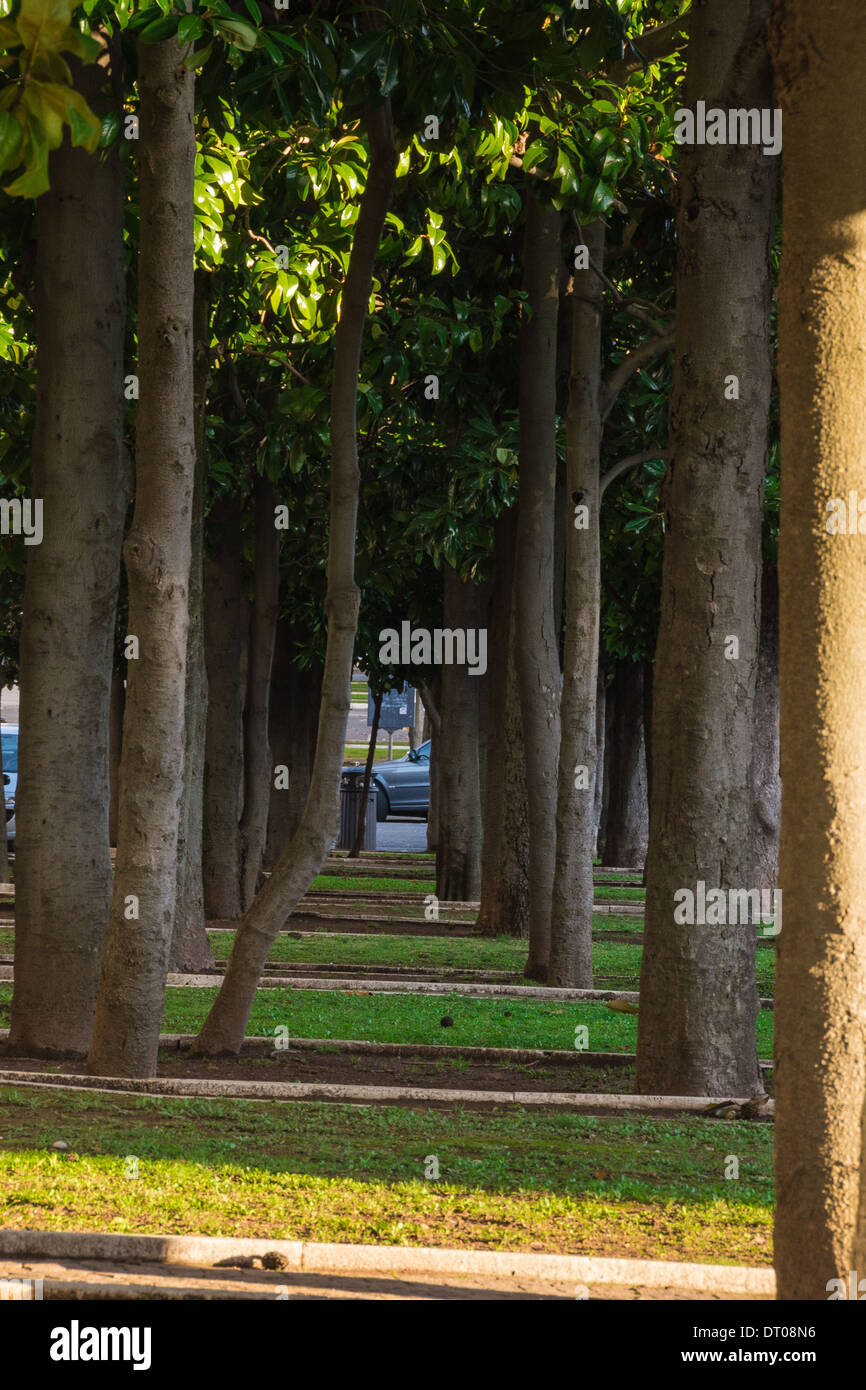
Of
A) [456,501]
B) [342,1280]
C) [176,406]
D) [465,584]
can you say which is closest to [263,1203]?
[342,1280]

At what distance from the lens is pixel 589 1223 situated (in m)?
4.75

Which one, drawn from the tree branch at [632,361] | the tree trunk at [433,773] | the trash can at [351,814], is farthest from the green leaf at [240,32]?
the trash can at [351,814]

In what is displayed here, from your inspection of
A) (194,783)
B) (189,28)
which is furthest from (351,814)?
(189,28)

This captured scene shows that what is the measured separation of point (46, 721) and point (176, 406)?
1901mm

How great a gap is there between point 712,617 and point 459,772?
426 inches

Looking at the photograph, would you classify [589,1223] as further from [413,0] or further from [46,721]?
[413,0]

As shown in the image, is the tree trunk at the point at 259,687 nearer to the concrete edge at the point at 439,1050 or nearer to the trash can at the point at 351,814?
the concrete edge at the point at 439,1050

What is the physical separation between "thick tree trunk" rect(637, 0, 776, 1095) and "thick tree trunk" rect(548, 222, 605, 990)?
339cm

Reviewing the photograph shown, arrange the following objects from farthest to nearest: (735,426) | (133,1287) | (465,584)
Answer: (465,584)
(735,426)
(133,1287)

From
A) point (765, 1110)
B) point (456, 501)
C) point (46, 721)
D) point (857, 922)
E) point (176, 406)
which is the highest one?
point (456, 501)

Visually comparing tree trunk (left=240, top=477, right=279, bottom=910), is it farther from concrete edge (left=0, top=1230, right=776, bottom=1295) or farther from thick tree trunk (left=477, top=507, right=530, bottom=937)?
concrete edge (left=0, top=1230, right=776, bottom=1295)

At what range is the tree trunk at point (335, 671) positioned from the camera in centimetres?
775

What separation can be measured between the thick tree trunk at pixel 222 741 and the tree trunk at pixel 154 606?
25.5ft

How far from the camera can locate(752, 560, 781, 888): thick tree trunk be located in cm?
1670
